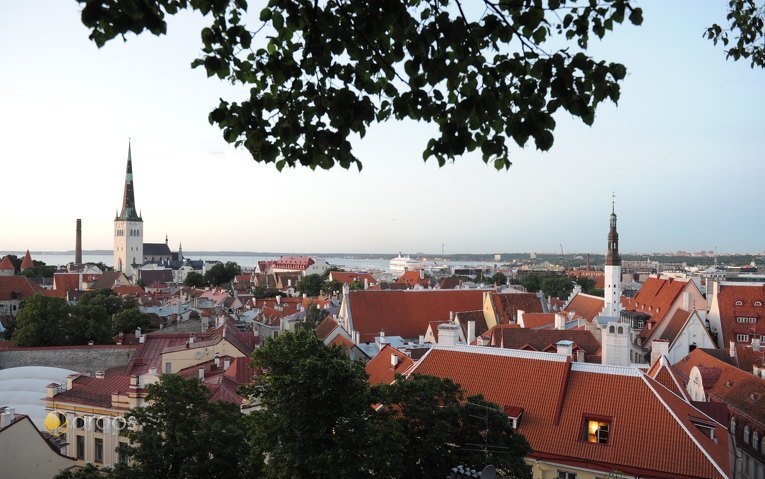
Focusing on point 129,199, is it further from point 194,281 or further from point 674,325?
point 674,325

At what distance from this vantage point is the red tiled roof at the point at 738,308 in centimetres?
3791

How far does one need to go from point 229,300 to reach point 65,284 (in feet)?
98.7

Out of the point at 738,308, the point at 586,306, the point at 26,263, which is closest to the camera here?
the point at 738,308

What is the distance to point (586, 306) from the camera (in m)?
44.8

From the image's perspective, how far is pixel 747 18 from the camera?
7.58 metres

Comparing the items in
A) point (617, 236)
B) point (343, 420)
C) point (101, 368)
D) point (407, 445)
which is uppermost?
point (617, 236)

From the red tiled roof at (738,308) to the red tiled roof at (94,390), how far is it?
1339 inches

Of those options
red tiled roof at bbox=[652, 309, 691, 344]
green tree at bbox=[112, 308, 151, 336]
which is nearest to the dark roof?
green tree at bbox=[112, 308, 151, 336]

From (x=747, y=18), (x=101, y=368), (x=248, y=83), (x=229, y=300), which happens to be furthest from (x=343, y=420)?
(x=229, y=300)

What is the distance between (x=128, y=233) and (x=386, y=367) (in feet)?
391

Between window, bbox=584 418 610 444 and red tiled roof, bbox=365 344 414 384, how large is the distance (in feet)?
22.3

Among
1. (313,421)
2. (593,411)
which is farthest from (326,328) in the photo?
(313,421)

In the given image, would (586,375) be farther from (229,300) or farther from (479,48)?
(229,300)

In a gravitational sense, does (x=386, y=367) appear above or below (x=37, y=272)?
below
